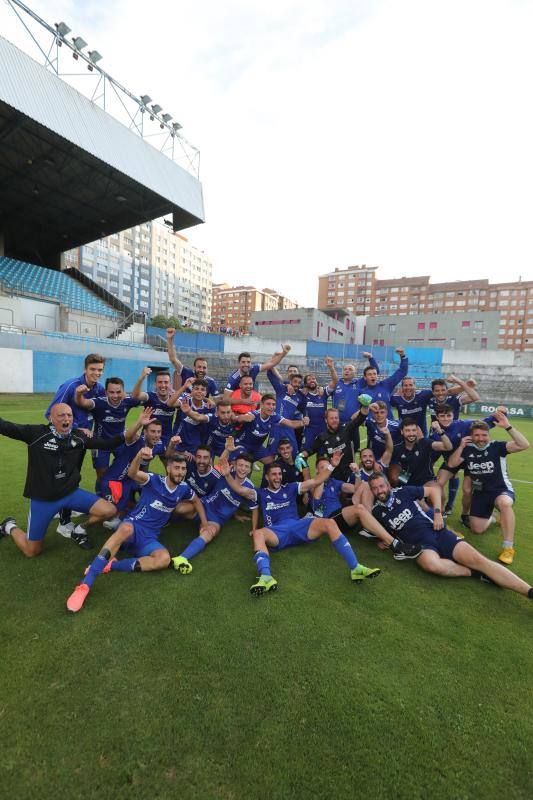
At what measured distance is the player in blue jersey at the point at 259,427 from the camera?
6852mm

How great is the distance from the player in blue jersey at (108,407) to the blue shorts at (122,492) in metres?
0.85

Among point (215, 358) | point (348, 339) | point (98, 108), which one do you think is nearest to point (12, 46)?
point (98, 108)

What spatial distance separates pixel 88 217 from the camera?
30.1m

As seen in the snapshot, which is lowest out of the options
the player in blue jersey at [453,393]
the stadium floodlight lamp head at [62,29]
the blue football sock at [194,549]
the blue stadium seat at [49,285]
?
the blue football sock at [194,549]

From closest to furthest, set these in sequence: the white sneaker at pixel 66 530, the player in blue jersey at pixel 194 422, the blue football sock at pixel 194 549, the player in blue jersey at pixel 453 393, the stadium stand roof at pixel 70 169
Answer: the blue football sock at pixel 194 549, the white sneaker at pixel 66 530, the player in blue jersey at pixel 194 422, the player in blue jersey at pixel 453 393, the stadium stand roof at pixel 70 169

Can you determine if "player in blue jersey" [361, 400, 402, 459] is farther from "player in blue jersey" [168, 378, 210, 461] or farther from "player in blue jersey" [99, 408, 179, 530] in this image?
"player in blue jersey" [99, 408, 179, 530]

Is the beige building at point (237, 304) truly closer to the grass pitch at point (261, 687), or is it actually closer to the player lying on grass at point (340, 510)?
the player lying on grass at point (340, 510)

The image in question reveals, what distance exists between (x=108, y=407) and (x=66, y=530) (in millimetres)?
1932

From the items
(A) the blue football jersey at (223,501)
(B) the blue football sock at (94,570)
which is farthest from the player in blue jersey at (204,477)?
(B) the blue football sock at (94,570)

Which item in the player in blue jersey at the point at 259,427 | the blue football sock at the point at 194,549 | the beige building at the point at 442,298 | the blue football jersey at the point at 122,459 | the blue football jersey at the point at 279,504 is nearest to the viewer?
the blue football sock at the point at 194,549

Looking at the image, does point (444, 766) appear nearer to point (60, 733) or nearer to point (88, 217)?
point (60, 733)

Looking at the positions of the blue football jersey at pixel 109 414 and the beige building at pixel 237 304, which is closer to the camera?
the blue football jersey at pixel 109 414

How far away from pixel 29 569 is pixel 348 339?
213ft

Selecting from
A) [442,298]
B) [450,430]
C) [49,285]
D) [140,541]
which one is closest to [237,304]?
[442,298]
